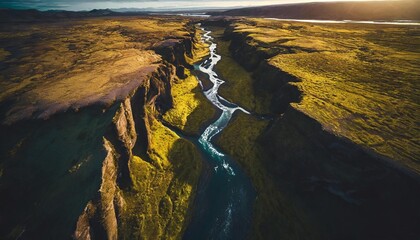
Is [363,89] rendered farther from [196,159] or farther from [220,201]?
[220,201]

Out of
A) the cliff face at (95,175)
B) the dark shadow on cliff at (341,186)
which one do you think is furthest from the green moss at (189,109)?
the dark shadow on cliff at (341,186)

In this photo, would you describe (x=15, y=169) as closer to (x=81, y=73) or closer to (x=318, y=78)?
(x=81, y=73)

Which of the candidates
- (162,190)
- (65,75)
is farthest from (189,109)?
(65,75)

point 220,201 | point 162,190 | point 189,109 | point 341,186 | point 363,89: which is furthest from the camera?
point 189,109

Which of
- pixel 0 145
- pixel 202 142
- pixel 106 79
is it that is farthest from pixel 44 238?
pixel 106 79

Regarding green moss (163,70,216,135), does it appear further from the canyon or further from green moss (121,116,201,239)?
green moss (121,116,201,239)

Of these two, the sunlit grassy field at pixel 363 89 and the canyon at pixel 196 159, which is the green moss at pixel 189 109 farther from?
the sunlit grassy field at pixel 363 89

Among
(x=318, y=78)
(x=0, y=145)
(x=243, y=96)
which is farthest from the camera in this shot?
(x=243, y=96)
